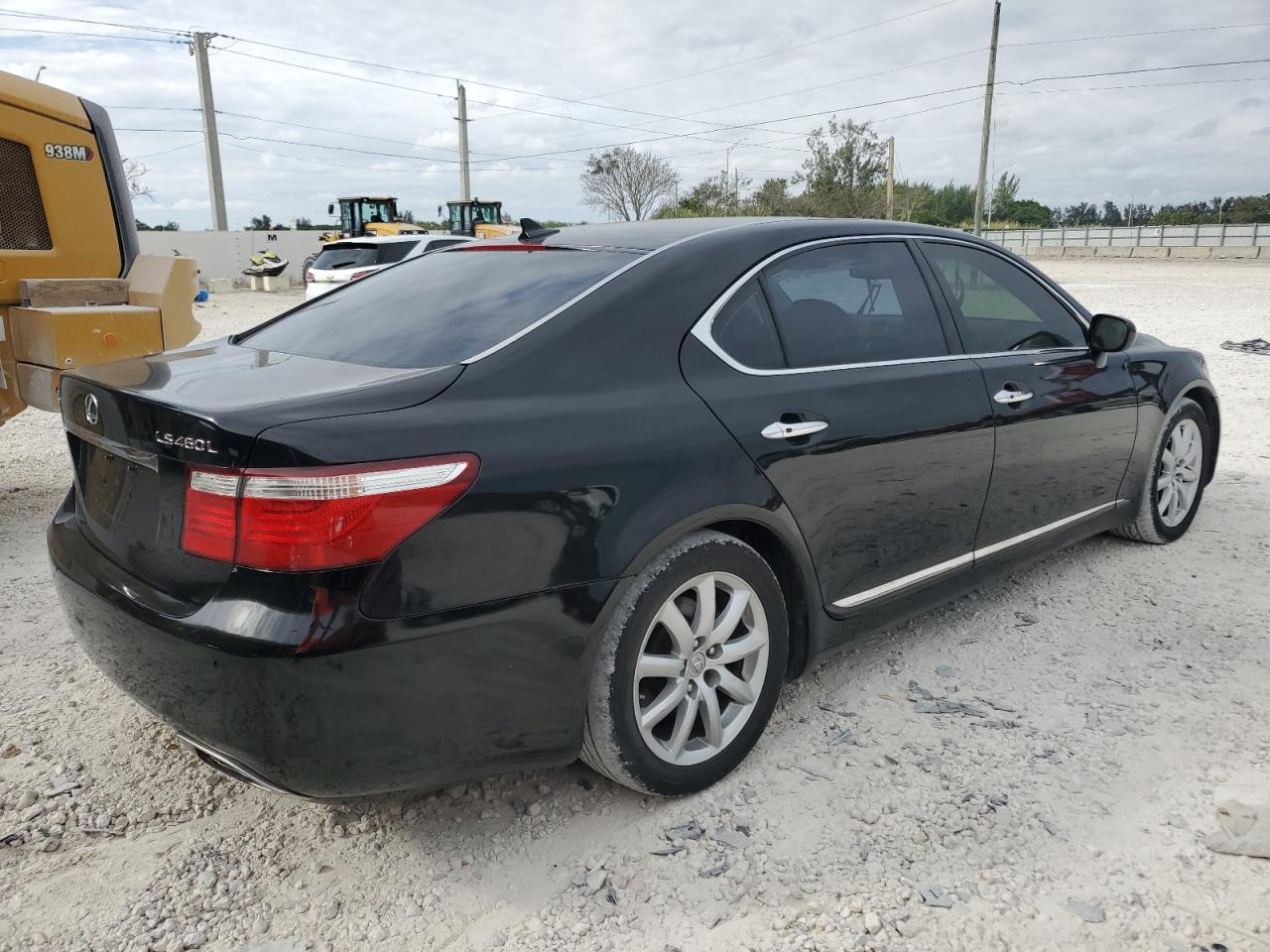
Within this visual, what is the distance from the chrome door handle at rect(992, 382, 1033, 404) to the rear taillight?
7.24 ft

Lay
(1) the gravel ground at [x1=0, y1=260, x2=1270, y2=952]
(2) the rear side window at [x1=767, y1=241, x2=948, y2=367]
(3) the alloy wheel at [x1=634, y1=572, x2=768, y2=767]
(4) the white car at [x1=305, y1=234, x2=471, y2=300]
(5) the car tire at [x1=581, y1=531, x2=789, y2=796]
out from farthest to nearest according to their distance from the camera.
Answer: (4) the white car at [x1=305, y1=234, x2=471, y2=300] → (2) the rear side window at [x1=767, y1=241, x2=948, y2=367] → (3) the alloy wheel at [x1=634, y1=572, x2=768, y2=767] → (5) the car tire at [x1=581, y1=531, x2=789, y2=796] → (1) the gravel ground at [x1=0, y1=260, x2=1270, y2=952]

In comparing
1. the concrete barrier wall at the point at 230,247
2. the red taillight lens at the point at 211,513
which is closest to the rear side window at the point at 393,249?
the red taillight lens at the point at 211,513

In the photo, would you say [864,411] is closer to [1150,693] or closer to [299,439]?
[1150,693]

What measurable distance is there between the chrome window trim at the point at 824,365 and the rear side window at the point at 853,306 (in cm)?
2

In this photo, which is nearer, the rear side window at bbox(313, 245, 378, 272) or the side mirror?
the side mirror

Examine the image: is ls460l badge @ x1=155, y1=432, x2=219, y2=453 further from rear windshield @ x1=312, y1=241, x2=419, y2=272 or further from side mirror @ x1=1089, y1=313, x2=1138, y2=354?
rear windshield @ x1=312, y1=241, x2=419, y2=272

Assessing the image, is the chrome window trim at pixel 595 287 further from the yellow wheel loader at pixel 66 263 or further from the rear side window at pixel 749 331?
the yellow wheel loader at pixel 66 263

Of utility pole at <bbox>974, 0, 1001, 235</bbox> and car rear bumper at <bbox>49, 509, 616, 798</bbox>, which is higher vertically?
utility pole at <bbox>974, 0, 1001, 235</bbox>

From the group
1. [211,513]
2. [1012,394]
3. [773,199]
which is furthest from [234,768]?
[773,199]

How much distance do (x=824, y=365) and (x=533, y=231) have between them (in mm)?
1121

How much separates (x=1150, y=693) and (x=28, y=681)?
3819 mm

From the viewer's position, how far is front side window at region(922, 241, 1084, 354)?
11.4ft

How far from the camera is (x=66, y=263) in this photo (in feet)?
17.6

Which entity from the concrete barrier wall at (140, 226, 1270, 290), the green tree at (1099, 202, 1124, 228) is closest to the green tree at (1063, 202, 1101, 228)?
the green tree at (1099, 202, 1124, 228)
